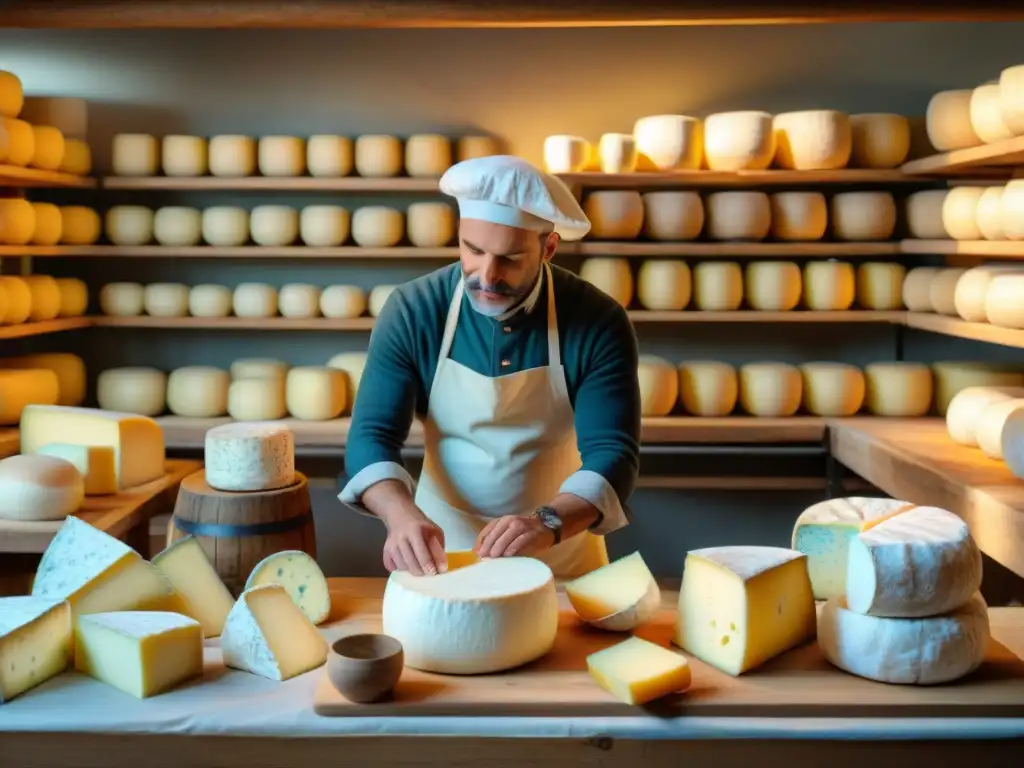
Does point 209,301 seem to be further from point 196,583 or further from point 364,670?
point 364,670

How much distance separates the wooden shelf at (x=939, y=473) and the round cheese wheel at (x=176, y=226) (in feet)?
8.00

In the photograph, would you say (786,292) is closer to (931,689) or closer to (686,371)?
(686,371)

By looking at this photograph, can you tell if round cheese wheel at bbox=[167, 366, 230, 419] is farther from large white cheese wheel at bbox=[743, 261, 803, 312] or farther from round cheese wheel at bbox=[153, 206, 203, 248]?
large white cheese wheel at bbox=[743, 261, 803, 312]

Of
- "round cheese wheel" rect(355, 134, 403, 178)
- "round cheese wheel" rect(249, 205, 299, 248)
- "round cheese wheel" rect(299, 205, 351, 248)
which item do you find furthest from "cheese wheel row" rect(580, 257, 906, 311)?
"round cheese wheel" rect(249, 205, 299, 248)

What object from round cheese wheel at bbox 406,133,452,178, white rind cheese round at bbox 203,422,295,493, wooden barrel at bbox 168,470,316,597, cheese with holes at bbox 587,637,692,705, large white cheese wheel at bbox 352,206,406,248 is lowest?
cheese with holes at bbox 587,637,692,705

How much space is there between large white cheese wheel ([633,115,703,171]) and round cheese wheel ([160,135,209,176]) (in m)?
1.62

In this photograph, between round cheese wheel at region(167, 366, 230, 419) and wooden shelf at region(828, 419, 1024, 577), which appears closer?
wooden shelf at region(828, 419, 1024, 577)

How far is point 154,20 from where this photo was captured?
2861mm

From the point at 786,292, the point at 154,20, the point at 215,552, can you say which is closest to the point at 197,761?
the point at 215,552

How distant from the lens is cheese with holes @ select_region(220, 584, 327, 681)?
143cm

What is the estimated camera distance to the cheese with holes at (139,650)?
4.42ft

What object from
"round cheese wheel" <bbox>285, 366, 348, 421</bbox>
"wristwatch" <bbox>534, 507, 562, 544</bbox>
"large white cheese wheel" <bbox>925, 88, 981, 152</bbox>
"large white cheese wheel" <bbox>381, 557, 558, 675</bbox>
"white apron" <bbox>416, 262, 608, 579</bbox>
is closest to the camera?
"large white cheese wheel" <bbox>381, 557, 558, 675</bbox>

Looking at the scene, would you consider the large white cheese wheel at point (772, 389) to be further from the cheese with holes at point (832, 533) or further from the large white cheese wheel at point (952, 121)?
the cheese with holes at point (832, 533)

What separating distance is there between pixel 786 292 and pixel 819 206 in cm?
33
